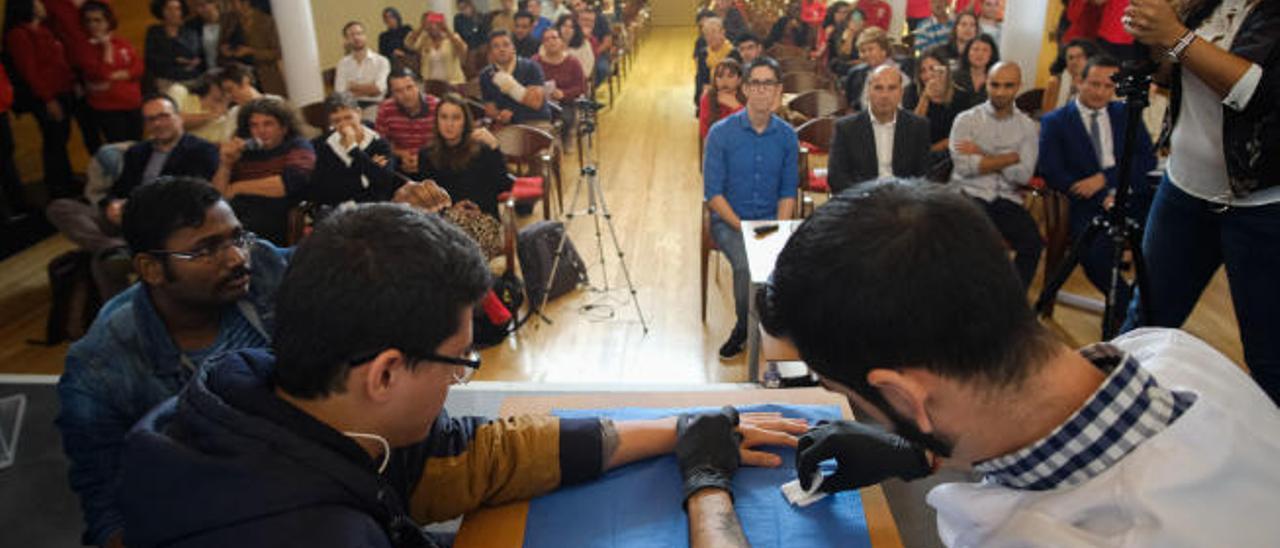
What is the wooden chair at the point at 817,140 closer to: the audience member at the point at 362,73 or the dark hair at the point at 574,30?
the audience member at the point at 362,73

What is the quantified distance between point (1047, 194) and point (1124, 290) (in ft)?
2.41

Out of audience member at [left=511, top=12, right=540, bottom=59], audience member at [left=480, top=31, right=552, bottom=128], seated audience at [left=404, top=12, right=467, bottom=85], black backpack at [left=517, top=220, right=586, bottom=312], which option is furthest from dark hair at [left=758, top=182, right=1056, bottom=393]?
audience member at [left=511, top=12, right=540, bottom=59]

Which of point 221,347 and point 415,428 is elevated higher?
point 415,428

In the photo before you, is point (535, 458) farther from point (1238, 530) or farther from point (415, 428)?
point (1238, 530)

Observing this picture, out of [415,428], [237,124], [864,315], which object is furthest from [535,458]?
[237,124]

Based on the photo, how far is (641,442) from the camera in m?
1.38

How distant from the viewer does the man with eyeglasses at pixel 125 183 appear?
3.75 meters

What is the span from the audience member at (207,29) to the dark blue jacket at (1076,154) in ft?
20.3

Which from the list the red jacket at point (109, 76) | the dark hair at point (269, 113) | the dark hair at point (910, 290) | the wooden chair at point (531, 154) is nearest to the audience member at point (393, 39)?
the red jacket at point (109, 76)

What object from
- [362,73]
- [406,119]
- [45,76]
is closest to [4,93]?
[45,76]

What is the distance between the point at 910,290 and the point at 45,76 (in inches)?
247

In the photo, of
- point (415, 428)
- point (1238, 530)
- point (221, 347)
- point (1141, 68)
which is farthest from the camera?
point (1141, 68)

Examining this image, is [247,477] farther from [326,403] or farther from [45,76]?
[45,76]

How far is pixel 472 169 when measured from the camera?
402 cm
